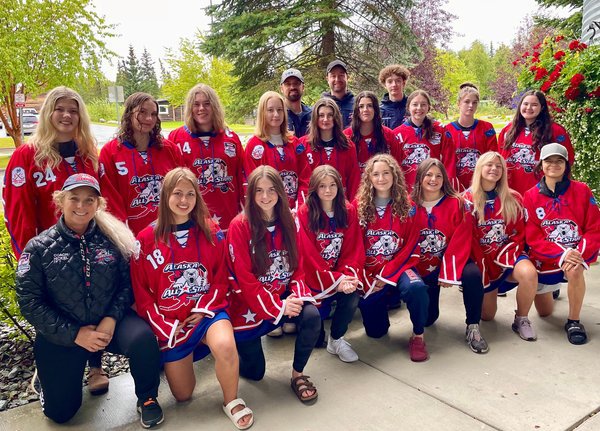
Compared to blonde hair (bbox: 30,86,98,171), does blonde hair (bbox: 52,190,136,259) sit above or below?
below

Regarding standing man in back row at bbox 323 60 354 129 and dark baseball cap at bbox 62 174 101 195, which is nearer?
dark baseball cap at bbox 62 174 101 195

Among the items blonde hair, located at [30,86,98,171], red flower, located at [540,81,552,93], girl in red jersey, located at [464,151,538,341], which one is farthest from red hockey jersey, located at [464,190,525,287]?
blonde hair, located at [30,86,98,171]

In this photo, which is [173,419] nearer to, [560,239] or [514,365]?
[514,365]

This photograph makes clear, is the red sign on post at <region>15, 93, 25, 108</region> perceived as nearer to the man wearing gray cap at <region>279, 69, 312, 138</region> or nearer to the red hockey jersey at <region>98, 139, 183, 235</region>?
the man wearing gray cap at <region>279, 69, 312, 138</region>

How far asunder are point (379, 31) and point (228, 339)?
1011 centimetres

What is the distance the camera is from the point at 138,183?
3.77 meters

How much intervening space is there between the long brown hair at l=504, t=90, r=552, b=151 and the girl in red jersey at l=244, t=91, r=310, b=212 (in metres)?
2.29

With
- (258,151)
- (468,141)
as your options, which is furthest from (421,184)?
(258,151)

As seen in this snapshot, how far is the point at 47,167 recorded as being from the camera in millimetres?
3297

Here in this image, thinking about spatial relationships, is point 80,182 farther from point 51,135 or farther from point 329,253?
point 329,253

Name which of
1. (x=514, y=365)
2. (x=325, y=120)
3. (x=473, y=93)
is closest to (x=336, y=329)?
(x=514, y=365)

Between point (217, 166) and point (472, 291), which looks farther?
point (217, 166)

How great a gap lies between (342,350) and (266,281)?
0.90m

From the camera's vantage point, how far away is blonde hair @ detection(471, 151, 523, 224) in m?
4.21
